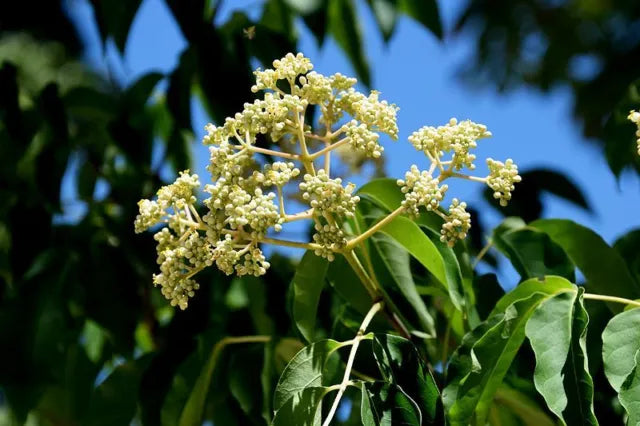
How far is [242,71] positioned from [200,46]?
0.46ft

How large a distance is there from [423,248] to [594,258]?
43cm

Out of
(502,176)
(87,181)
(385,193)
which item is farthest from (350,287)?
(87,181)

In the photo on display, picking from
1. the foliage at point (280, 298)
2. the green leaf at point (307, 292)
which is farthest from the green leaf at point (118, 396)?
the green leaf at point (307, 292)

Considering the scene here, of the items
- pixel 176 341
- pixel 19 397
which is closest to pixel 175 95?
pixel 176 341

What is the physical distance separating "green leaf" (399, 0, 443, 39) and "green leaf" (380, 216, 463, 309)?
1036mm

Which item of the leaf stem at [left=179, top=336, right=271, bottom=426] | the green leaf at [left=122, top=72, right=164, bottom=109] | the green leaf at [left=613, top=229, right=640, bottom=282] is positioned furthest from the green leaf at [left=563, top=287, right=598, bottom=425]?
the green leaf at [left=122, top=72, right=164, bottom=109]

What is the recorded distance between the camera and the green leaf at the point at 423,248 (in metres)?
1.66

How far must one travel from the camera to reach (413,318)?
Answer: 193 centimetres

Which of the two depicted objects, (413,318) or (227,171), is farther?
(413,318)

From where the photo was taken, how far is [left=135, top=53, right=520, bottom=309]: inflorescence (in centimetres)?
148

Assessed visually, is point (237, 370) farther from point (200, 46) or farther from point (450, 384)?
point (200, 46)

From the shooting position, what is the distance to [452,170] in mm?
1571

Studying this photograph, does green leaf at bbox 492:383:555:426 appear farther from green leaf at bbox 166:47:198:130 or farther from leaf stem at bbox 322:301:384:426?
green leaf at bbox 166:47:198:130

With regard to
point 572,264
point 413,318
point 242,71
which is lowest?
point 413,318
